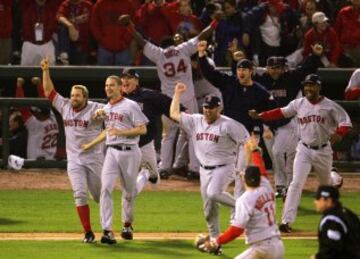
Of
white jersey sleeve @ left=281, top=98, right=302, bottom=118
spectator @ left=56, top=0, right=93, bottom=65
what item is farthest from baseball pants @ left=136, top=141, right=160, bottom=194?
spectator @ left=56, top=0, right=93, bottom=65

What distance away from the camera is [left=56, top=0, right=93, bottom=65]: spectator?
790 inches

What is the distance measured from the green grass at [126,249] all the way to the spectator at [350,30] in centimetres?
598

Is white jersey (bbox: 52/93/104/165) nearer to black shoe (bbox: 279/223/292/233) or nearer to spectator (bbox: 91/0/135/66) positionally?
black shoe (bbox: 279/223/292/233)

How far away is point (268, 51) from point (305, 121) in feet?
16.7

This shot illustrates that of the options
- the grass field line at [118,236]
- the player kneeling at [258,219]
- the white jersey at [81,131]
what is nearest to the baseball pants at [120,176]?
the white jersey at [81,131]

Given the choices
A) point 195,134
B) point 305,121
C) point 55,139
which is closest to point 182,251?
point 195,134

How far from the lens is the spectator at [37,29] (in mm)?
19906

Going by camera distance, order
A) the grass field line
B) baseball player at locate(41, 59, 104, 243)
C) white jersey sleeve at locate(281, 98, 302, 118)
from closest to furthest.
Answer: baseball player at locate(41, 59, 104, 243)
the grass field line
white jersey sleeve at locate(281, 98, 302, 118)

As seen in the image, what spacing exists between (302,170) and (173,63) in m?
4.15

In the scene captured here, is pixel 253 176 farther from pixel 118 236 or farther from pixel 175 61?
pixel 175 61

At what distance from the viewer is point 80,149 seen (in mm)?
14883

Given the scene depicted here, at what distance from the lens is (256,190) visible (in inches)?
450

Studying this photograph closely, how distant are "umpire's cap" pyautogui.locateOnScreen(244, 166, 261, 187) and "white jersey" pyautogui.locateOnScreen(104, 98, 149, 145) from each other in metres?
3.64

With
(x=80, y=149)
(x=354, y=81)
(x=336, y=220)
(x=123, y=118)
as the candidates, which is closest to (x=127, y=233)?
(x=80, y=149)
